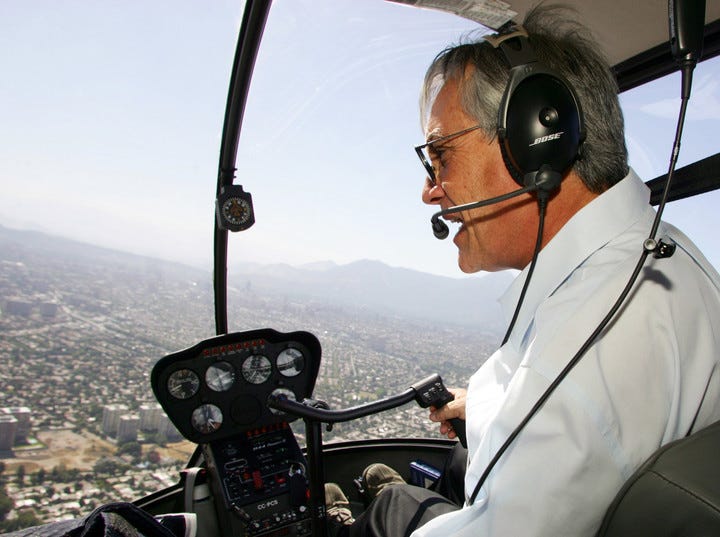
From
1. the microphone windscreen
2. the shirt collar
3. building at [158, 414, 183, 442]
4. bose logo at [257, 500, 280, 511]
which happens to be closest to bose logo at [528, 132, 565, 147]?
Answer: the shirt collar

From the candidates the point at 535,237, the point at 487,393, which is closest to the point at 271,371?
the point at 487,393

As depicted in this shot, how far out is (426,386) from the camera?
1.33 metres

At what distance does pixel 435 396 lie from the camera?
1.33m

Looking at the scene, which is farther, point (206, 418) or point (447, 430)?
point (206, 418)

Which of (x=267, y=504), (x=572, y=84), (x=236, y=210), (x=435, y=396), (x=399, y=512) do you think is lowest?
(x=267, y=504)

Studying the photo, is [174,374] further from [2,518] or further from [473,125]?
[473,125]

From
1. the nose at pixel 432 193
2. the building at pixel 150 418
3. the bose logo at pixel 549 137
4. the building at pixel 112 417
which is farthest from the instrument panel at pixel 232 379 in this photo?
the bose logo at pixel 549 137

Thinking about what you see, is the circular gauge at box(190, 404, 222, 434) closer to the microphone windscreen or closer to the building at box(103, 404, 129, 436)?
the building at box(103, 404, 129, 436)

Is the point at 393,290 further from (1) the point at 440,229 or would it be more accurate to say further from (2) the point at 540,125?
(2) the point at 540,125

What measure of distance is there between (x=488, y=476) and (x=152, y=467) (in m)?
1.67

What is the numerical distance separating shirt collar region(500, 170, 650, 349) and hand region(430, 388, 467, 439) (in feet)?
1.54

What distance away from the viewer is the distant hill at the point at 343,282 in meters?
2.73

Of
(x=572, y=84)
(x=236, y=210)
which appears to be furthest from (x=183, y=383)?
(x=572, y=84)

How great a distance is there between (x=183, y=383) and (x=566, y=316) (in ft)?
4.76
